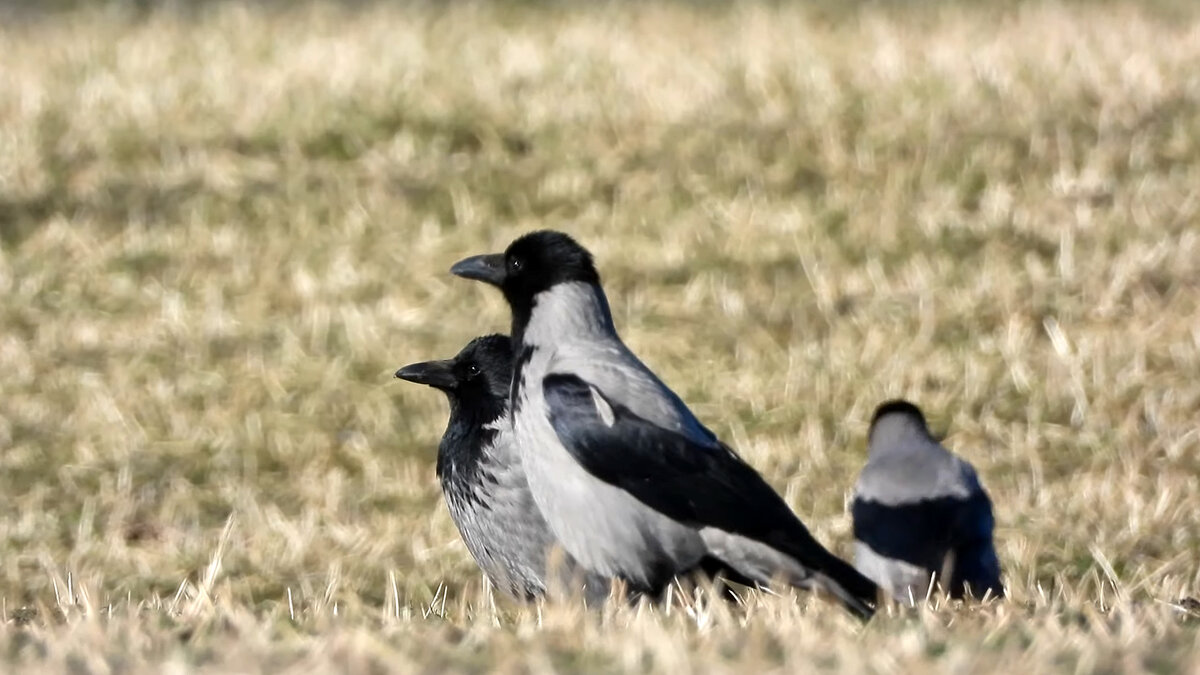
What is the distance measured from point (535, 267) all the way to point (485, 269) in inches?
9.3

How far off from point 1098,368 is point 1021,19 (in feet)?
18.4

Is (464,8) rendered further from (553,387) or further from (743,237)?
(553,387)

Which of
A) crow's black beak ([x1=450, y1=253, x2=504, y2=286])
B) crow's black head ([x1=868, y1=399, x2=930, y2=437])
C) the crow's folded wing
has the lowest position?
crow's black head ([x1=868, y1=399, x2=930, y2=437])

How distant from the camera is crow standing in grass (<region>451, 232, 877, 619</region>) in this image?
522 centimetres

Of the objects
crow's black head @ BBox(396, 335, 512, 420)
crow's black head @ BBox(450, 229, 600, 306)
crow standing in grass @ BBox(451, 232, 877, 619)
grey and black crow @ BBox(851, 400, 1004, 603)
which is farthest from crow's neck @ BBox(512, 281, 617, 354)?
grey and black crow @ BBox(851, 400, 1004, 603)

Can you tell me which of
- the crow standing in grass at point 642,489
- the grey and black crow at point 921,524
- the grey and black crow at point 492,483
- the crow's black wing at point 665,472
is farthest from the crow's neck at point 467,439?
the grey and black crow at point 921,524

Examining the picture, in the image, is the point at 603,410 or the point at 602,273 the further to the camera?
the point at 602,273

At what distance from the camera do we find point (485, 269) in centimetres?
605

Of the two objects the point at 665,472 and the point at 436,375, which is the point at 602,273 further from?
the point at 665,472

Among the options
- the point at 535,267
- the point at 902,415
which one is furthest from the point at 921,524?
the point at 535,267

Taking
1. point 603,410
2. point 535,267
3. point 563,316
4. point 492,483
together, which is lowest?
point 492,483

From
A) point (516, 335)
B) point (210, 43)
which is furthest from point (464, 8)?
point (516, 335)

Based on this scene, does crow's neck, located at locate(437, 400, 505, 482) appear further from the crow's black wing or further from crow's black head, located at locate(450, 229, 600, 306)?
the crow's black wing

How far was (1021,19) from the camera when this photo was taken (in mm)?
13758
